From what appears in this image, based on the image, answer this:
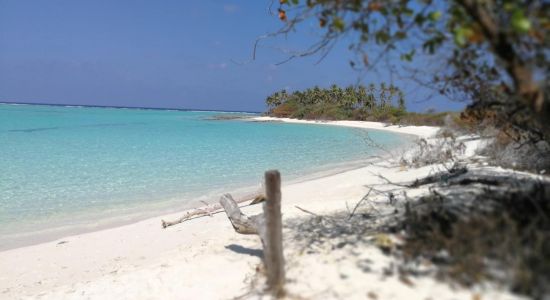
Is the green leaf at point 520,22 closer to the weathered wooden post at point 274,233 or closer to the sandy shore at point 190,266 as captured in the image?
the sandy shore at point 190,266

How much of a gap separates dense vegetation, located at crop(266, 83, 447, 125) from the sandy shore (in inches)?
1512

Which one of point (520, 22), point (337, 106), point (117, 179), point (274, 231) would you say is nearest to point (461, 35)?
point (520, 22)

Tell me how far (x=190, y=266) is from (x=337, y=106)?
6757cm

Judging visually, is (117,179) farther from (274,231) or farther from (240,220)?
(274,231)

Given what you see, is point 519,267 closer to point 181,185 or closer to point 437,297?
point 437,297

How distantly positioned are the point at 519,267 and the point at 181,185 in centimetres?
1111

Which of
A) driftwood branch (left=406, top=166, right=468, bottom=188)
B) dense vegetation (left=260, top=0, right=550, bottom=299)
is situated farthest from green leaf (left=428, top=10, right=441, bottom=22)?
driftwood branch (left=406, top=166, right=468, bottom=188)

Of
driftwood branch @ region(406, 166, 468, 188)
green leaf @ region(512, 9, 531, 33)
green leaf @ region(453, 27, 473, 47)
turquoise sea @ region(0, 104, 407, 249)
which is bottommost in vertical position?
turquoise sea @ region(0, 104, 407, 249)

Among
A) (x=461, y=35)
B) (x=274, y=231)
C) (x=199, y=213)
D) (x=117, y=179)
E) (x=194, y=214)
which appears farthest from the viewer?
(x=117, y=179)

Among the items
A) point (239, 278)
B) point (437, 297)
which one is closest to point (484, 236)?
point (437, 297)

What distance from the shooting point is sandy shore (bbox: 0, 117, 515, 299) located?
3.76 meters

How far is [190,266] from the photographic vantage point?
19.1 ft

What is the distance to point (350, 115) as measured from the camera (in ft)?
218

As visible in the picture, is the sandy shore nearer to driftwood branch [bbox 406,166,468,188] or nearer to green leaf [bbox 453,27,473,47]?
driftwood branch [bbox 406,166,468,188]
